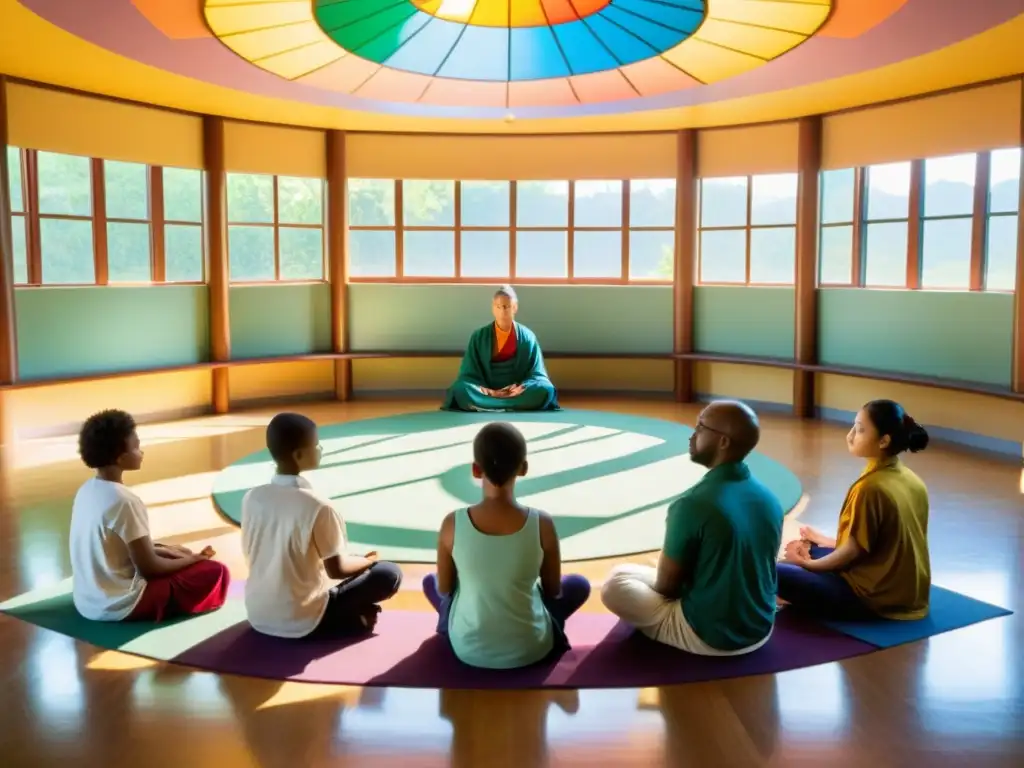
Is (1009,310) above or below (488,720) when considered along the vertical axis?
above

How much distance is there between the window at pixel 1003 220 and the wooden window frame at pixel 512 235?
3.28 meters

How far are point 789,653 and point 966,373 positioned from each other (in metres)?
4.99

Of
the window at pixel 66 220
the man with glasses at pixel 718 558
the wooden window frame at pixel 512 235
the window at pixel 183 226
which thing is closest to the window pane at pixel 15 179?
the window at pixel 66 220

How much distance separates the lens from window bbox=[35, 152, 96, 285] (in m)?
7.78

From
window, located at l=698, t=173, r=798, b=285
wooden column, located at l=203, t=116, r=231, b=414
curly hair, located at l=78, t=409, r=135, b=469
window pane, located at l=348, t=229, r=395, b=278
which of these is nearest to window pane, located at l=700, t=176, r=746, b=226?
window, located at l=698, t=173, r=798, b=285

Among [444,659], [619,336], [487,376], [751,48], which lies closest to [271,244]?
[487,376]

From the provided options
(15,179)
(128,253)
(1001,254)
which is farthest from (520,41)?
(128,253)

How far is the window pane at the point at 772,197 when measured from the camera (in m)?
9.33

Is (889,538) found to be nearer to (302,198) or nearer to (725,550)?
(725,550)

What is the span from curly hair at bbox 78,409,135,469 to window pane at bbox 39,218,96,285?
16.3 feet

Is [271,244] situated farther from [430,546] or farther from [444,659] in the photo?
[444,659]

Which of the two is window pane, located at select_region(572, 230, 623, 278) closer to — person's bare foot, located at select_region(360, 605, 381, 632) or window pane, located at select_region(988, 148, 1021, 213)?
window pane, located at select_region(988, 148, 1021, 213)

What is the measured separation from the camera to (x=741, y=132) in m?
9.30

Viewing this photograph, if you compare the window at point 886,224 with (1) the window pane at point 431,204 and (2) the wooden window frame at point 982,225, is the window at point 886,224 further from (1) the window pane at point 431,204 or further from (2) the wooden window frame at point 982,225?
(1) the window pane at point 431,204
